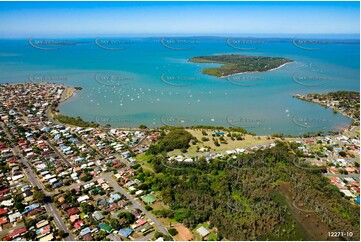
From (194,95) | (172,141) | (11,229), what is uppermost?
(194,95)

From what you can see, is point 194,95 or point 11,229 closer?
point 11,229

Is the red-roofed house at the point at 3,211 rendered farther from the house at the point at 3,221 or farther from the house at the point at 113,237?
the house at the point at 113,237

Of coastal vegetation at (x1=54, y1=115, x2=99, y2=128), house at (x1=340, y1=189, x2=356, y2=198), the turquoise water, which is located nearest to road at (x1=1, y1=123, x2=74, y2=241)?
coastal vegetation at (x1=54, y1=115, x2=99, y2=128)

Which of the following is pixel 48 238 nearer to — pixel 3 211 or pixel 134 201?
pixel 3 211

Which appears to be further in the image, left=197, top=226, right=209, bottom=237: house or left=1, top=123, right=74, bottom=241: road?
left=1, top=123, right=74, bottom=241: road

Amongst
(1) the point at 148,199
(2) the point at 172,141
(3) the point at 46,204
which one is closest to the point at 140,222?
(1) the point at 148,199

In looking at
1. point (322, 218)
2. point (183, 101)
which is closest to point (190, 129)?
point (183, 101)

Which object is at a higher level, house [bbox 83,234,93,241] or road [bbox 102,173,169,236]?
road [bbox 102,173,169,236]

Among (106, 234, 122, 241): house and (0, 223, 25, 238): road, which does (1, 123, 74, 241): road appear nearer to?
(0, 223, 25, 238): road
